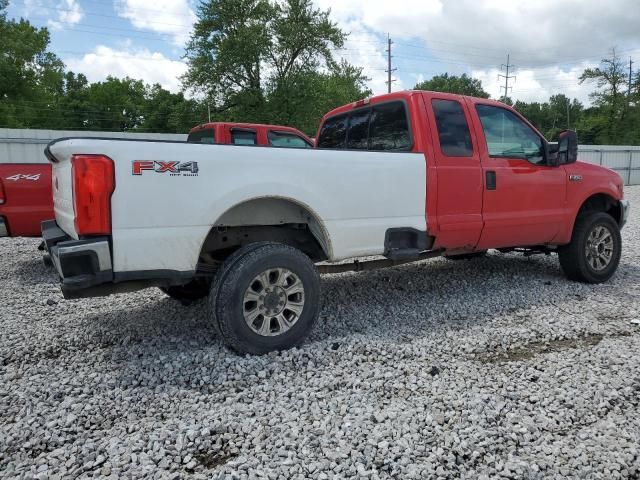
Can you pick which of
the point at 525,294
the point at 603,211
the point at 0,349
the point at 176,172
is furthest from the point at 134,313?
the point at 603,211

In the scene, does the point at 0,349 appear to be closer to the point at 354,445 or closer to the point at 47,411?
the point at 47,411

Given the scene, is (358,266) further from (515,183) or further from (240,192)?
(515,183)

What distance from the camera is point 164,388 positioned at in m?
3.15

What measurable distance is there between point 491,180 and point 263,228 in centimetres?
231

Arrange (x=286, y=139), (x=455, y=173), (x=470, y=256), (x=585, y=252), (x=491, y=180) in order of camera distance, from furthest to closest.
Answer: (x=286, y=139) → (x=470, y=256) → (x=585, y=252) → (x=491, y=180) → (x=455, y=173)

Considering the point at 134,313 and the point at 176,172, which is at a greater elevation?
the point at 176,172

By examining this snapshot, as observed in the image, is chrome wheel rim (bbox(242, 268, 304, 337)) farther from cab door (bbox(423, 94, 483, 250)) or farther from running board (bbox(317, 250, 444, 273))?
cab door (bbox(423, 94, 483, 250))

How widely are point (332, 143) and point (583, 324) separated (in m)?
3.16

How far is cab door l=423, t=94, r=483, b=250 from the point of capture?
4.42m

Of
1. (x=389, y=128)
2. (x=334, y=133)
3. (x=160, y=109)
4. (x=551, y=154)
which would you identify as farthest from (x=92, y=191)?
(x=160, y=109)

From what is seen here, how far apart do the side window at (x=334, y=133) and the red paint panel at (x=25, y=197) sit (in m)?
3.47

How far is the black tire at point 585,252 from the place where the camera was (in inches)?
216

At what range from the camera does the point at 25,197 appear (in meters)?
6.08

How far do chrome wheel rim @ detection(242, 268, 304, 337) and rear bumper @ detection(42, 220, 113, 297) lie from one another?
946 millimetres
